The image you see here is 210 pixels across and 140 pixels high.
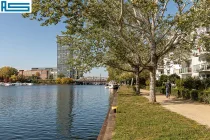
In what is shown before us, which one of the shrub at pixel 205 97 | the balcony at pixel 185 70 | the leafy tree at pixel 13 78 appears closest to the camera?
the shrub at pixel 205 97

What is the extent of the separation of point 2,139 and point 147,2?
441 inches

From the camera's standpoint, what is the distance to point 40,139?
1423cm

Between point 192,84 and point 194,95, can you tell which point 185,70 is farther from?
point 194,95

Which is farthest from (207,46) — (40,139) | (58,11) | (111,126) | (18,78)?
(18,78)

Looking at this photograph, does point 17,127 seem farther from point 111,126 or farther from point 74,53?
point 74,53

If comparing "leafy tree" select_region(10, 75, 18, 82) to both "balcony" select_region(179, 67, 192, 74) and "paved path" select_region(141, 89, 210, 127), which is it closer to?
"balcony" select_region(179, 67, 192, 74)

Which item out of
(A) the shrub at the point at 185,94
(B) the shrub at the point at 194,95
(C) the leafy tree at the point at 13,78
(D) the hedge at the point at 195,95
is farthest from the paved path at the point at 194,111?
(C) the leafy tree at the point at 13,78

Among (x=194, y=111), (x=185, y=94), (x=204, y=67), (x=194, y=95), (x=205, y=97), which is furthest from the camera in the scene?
(x=204, y=67)

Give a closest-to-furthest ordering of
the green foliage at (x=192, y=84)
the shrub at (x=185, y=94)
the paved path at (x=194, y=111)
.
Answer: the paved path at (x=194, y=111) < the shrub at (x=185, y=94) < the green foliage at (x=192, y=84)

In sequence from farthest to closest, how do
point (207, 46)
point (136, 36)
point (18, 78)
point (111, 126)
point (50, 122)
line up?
1. point (18, 78)
2. point (136, 36)
3. point (207, 46)
4. point (50, 122)
5. point (111, 126)

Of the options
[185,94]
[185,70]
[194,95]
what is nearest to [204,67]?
[185,70]

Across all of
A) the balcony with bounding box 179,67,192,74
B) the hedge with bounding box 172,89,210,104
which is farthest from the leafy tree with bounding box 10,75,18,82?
the hedge with bounding box 172,89,210,104

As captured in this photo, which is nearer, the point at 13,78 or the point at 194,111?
the point at 194,111

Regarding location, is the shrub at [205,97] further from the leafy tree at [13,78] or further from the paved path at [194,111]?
the leafy tree at [13,78]
